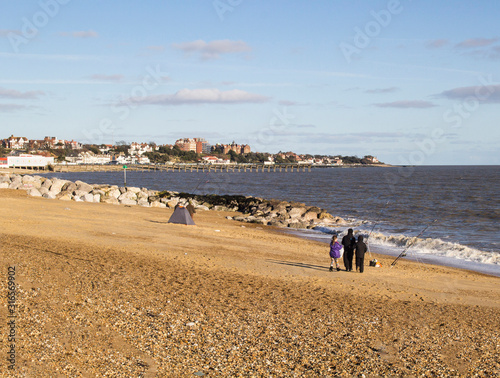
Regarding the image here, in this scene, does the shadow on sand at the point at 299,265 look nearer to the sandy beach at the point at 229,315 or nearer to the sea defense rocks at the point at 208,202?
the sandy beach at the point at 229,315

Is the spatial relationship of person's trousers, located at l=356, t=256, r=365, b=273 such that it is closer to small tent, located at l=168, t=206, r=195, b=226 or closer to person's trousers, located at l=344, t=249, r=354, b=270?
person's trousers, located at l=344, t=249, r=354, b=270

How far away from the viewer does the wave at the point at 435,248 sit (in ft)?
64.1

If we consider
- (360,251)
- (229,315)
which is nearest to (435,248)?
(360,251)

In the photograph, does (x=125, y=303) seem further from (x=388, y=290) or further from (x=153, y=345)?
(x=388, y=290)

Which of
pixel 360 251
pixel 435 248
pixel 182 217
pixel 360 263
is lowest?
pixel 435 248

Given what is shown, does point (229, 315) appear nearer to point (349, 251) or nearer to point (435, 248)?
point (349, 251)

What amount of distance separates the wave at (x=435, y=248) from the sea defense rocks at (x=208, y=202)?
5991mm

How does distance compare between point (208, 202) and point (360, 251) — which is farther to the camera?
point (208, 202)

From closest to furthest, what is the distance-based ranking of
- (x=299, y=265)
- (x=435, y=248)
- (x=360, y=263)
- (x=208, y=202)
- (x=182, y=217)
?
(x=360, y=263), (x=299, y=265), (x=435, y=248), (x=182, y=217), (x=208, y=202)

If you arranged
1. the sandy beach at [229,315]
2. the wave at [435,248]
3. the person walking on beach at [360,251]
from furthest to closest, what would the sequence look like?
1. the wave at [435,248]
2. the person walking on beach at [360,251]
3. the sandy beach at [229,315]

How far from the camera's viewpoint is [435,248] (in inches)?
856

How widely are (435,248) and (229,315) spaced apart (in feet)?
51.7

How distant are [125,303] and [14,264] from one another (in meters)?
3.96

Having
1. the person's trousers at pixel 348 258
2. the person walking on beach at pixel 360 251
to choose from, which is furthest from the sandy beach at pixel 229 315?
the person walking on beach at pixel 360 251
